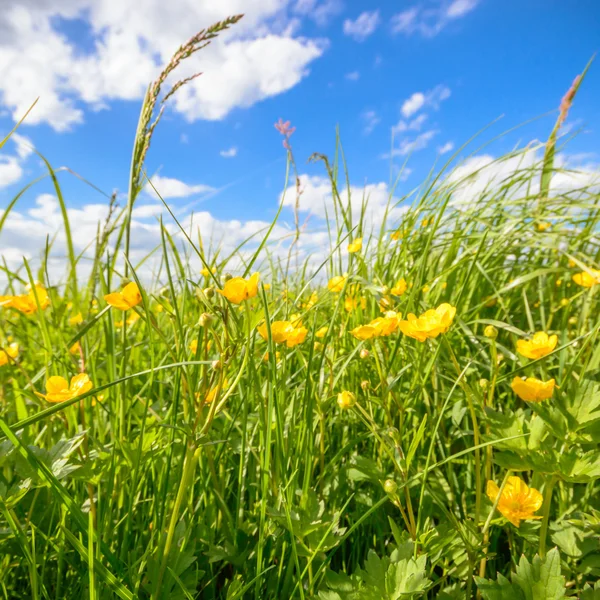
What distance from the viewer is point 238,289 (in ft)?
2.69

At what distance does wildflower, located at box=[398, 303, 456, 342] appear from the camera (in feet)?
3.20

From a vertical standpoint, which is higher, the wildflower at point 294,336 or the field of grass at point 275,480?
the wildflower at point 294,336

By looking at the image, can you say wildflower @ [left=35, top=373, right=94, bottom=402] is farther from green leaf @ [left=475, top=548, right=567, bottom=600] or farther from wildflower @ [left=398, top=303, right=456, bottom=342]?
green leaf @ [left=475, top=548, right=567, bottom=600]

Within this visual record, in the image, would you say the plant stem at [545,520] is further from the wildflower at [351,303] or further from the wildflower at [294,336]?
the wildflower at [351,303]

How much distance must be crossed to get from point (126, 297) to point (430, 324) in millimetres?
588

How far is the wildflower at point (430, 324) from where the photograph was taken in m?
0.98

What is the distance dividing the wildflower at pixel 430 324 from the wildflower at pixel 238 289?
1.05ft

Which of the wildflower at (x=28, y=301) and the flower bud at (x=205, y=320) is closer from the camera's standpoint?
the flower bud at (x=205, y=320)

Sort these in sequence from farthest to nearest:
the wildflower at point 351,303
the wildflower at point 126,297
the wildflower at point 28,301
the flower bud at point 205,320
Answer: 1. the wildflower at point 351,303
2. the wildflower at point 28,301
3. the wildflower at point 126,297
4. the flower bud at point 205,320

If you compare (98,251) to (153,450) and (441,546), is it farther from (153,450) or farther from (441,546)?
(441,546)

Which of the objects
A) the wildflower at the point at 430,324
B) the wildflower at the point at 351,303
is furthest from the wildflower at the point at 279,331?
the wildflower at the point at 351,303

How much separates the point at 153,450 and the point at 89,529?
0.32m

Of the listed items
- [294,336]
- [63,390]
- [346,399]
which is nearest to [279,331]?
[294,336]

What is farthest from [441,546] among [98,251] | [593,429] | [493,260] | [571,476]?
[493,260]
